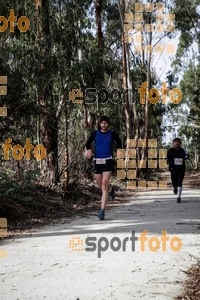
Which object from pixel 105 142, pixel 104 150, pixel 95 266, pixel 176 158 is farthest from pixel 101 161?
pixel 176 158

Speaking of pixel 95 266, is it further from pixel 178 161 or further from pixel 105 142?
pixel 178 161

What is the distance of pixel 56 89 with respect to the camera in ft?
38.3

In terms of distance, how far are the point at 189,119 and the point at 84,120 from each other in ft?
75.9

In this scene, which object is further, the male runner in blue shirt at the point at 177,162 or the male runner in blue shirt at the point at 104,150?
the male runner in blue shirt at the point at 177,162

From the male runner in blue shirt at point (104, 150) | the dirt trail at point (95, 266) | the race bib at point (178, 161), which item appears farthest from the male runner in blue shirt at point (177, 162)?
the dirt trail at point (95, 266)

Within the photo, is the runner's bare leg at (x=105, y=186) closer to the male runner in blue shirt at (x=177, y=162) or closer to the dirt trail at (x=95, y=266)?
the dirt trail at (x=95, y=266)

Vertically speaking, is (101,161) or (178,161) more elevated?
(101,161)

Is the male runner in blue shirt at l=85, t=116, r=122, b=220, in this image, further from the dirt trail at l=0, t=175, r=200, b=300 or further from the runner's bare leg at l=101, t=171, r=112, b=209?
the dirt trail at l=0, t=175, r=200, b=300

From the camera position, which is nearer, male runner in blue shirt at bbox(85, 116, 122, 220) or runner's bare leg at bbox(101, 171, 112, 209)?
male runner in blue shirt at bbox(85, 116, 122, 220)

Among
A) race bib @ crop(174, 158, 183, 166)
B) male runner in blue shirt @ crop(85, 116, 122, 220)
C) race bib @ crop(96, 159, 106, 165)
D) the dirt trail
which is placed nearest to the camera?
the dirt trail

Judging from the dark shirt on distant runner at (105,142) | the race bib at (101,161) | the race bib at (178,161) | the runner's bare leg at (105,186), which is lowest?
the runner's bare leg at (105,186)

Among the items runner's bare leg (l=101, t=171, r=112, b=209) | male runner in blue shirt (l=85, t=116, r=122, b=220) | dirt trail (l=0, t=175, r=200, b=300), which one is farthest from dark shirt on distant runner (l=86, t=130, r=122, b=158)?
dirt trail (l=0, t=175, r=200, b=300)

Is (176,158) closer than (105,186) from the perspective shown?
No

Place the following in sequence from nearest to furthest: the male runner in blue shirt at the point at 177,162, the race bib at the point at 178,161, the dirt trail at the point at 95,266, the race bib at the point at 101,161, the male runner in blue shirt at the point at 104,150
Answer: the dirt trail at the point at 95,266 → the male runner in blue shirt at the point at 104,150 → the race bib at the point at 101,161 → the male runner in blue shirt at the point at 177,162 → the race bib at the point at 178,161
